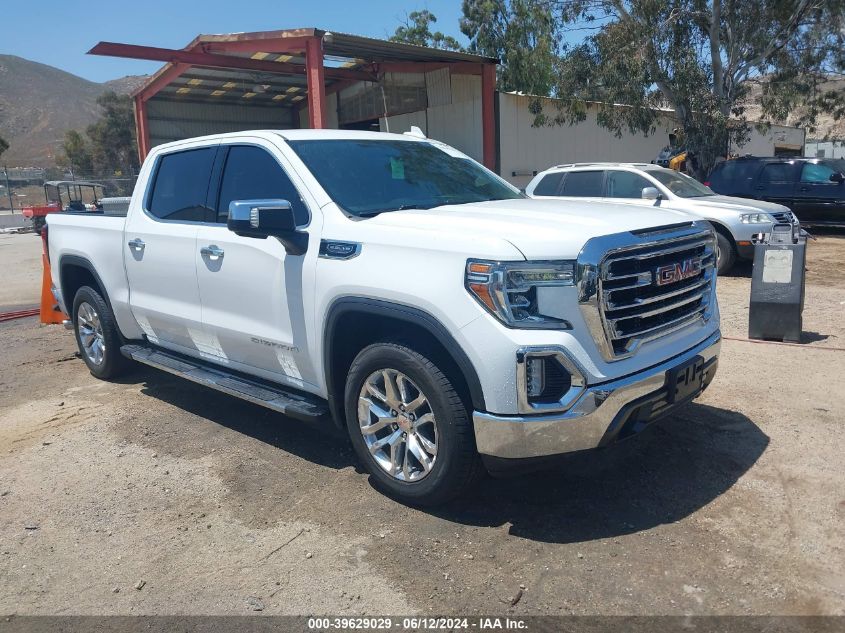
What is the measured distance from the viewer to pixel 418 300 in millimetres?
3486

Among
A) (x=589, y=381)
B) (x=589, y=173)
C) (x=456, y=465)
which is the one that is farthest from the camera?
A: (x=589, y=173)

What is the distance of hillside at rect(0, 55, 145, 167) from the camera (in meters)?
121

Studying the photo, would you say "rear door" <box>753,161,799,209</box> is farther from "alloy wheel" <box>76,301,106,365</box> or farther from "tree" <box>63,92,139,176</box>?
"tree" <box>63,92,139,176</box>

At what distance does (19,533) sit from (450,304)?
8.50 ft

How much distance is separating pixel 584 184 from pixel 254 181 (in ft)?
25.8

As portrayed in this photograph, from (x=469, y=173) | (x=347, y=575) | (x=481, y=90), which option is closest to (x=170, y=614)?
(x=347, y=575)

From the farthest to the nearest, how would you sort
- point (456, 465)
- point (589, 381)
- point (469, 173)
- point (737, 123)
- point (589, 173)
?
point (737, 123)
point (589, 173)
point (469, 173)
point (456, 465)
point (589, 381)

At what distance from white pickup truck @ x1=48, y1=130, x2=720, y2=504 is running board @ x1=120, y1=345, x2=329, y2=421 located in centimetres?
2

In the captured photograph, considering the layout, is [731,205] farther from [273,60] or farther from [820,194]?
[273,60]

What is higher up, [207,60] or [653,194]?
[207,60]

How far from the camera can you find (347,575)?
329 centimetres

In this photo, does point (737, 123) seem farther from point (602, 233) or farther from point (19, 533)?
point (19, 533)

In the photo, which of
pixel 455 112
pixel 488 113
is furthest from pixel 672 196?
pixel 455 112

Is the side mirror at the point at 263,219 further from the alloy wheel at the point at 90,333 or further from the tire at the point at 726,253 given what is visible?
Answer: the tire at the point at 726,253
